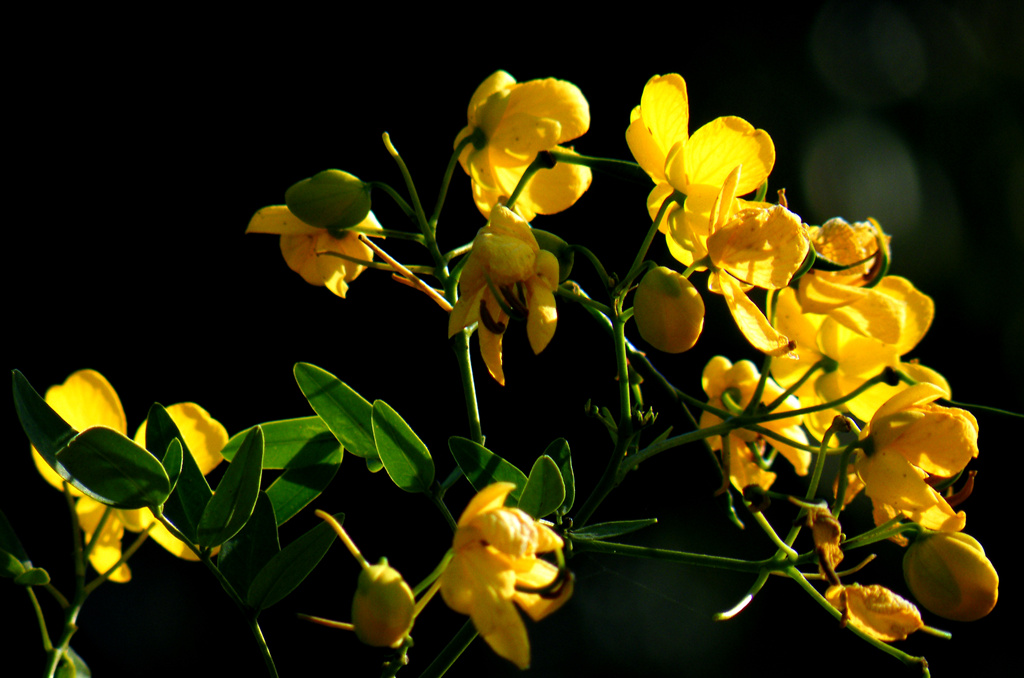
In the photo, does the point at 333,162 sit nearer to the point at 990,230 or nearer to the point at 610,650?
the point at 610,650

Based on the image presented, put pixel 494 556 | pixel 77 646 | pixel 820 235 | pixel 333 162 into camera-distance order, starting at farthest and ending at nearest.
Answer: pixel 333 162
pixel 77 646
pixel 820 235
pixel 494 556

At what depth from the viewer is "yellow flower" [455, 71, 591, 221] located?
512 millimetres

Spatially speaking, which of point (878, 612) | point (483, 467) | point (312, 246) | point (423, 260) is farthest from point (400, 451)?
point (423, 260)

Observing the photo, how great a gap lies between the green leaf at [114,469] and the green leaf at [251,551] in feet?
0.16

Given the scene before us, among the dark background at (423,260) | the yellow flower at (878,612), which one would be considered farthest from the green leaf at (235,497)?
the dark background at (423,260)

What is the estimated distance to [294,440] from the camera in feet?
1.74

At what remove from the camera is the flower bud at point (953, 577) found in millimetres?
461

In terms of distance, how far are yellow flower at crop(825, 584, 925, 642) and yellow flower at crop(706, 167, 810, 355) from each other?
14 centimetres

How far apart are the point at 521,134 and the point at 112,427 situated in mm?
318

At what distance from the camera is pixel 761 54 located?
2242 mm

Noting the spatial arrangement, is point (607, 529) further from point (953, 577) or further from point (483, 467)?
point (953, 577)

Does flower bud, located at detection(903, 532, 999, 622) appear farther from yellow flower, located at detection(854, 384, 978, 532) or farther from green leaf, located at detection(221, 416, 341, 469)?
green leaf, located at detection(221, 416, 341, 469)

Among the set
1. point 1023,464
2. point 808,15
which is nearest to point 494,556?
point 1023,464

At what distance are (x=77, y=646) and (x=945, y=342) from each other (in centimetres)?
202
